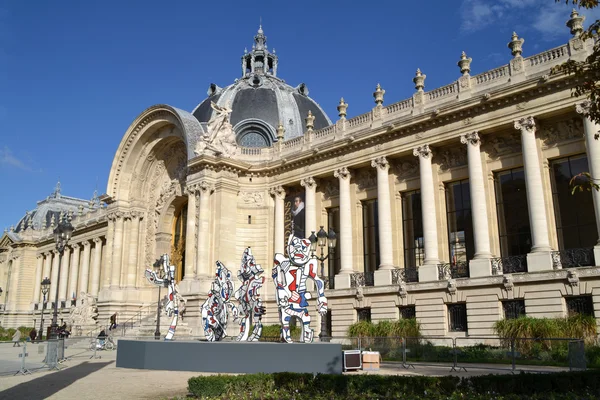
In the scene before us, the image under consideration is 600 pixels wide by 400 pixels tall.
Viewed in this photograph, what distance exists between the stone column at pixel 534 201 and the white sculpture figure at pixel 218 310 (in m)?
13.1

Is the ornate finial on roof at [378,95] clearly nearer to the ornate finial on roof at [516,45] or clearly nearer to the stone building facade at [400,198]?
the stone building facade at [400,198]

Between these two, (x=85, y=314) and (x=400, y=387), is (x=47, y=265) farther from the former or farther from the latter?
(x=400, y=387)

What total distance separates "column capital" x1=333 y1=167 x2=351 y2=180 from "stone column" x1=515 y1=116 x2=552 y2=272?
405 inches

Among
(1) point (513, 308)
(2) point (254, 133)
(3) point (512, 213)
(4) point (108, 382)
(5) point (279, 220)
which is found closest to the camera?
(4) point (108, 382)

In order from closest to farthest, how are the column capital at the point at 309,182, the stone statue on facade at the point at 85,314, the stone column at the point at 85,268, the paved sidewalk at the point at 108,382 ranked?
1. the paved sidewalk at the point at 108,382
2. the column capital at the point at 309,182
3. the stone statue on facade at the point at 85,314
4. the stone column at the point at 85,268

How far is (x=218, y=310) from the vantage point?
20.5m

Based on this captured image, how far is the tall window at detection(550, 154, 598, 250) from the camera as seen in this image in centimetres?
2347

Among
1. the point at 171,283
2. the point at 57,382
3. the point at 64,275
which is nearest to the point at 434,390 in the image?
the point at 57,382

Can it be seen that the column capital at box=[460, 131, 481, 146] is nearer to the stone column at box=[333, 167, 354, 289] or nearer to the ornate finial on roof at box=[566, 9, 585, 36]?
the ornate finial on roof at box=[566, 9, 585, 36]

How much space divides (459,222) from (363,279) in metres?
6.18

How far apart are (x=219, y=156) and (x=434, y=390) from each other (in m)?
27.0

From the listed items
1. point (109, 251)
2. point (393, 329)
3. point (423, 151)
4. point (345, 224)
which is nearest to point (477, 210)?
point (423, 151)

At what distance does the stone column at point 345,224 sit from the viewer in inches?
1243

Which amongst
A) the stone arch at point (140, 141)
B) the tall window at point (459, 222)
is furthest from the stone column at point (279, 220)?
the tall window at point (459, 222)
